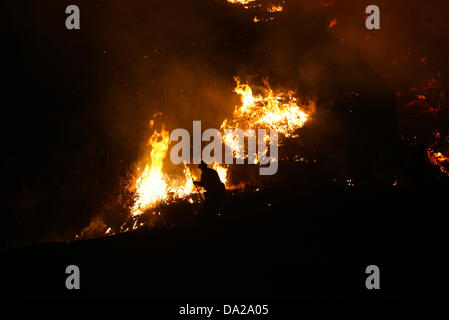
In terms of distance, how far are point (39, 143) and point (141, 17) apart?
22.7 feet

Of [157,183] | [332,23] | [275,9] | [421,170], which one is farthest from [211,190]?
[275,9]

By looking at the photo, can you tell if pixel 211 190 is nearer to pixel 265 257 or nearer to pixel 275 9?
pixel 265 257

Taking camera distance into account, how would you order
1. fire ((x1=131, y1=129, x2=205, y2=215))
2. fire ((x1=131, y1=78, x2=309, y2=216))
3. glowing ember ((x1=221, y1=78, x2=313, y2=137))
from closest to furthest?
fire ((x1=131, y1=129, x2=205, y2=215)) → fire ((x1=131, y1=78, x2=309, y2=216)) → glowing ember ((x1=221, y1=78, x2=313, y2=137))

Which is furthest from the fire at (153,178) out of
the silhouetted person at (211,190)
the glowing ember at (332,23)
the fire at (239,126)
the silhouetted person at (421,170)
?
the glowing ember at (332,23)

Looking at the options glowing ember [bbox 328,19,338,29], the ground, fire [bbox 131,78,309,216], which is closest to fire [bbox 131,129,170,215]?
fire [bbox 131,78,309,216]


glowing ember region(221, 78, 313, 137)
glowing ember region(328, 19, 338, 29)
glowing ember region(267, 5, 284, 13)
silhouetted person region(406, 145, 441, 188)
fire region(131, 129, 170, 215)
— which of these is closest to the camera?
silhouetted person region(406, 145, 441, 188)

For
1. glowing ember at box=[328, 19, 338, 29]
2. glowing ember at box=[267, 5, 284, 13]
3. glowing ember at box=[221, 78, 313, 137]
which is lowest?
glowing ember at box=[221, 78, 313, 137]

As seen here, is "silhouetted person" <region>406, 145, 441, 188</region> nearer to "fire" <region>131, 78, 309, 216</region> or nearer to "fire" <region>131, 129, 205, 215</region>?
"fire" <region>131, 78, 309, 216</region>

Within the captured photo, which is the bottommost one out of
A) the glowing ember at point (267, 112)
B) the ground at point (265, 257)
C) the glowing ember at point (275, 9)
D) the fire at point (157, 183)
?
the ground at point (265, 257)

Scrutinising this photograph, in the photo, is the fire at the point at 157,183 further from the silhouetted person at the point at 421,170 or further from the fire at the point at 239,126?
the silhouetted person at the point at 421,170

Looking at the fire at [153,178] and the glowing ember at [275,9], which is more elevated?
the glowing ember at [275,9]

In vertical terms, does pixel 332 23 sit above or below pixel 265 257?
A: above

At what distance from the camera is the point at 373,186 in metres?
9.07

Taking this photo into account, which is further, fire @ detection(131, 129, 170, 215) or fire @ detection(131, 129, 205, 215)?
fire @ detection(131, 129, 170, 215)
